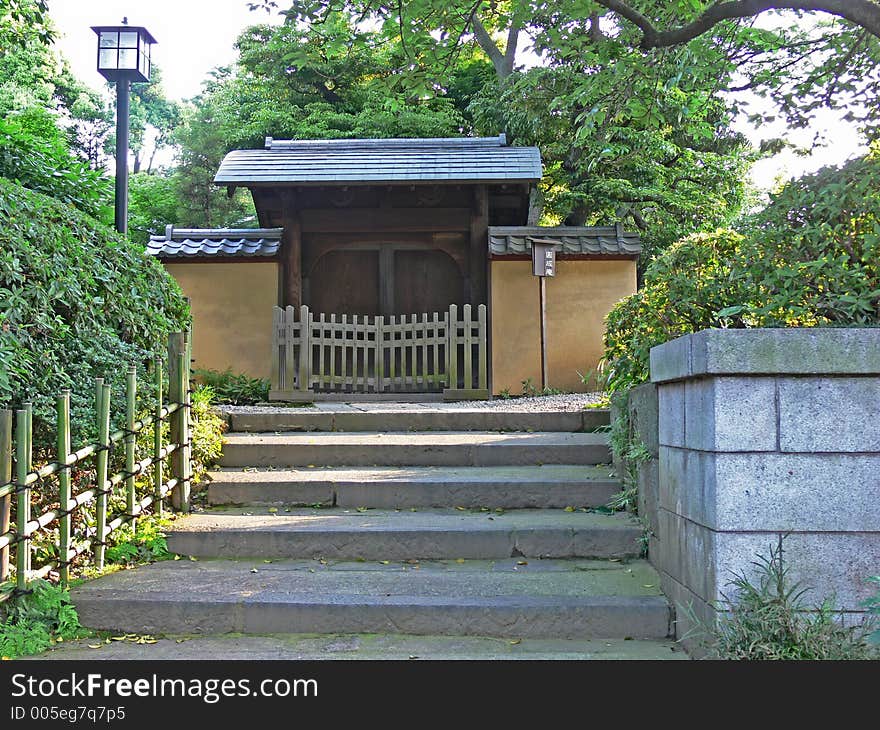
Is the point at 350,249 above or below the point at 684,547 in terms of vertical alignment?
above

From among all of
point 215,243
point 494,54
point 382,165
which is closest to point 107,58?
point 215,243

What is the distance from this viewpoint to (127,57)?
8500mm

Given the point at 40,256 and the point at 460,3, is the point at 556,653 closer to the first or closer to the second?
the point at 40,256

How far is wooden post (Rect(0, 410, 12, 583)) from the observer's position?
3.62m

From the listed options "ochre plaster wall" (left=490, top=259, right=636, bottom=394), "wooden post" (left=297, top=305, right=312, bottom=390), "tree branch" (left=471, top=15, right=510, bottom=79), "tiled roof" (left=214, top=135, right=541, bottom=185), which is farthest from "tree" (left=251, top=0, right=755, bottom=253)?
"wooden post" (left=297, top=305, right=312, bottom=390)

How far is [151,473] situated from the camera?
16.5ft

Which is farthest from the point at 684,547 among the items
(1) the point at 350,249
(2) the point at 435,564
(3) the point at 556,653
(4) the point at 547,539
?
(1) the point at 350,249

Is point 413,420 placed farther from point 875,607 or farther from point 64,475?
point 875,607

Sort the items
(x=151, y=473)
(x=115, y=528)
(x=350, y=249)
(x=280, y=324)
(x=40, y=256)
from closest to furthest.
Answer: (x=40, y=256)
(x=115, y=528)
(x=151, y=473)
(x=280, y=324)
(x=350, y=249)

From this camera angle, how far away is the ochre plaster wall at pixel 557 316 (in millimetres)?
11414

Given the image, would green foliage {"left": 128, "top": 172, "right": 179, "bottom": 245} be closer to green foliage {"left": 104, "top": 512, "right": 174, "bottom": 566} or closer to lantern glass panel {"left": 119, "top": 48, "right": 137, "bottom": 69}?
lantern glass panel {"left": 119, "top": 48, "right": 137, "bottom": 69}

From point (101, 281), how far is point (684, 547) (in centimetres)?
360

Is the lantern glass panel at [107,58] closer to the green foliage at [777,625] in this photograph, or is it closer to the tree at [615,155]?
the tree at [615,155]

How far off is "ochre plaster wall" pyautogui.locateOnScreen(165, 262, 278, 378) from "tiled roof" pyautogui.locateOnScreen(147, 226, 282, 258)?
21 centimetres
